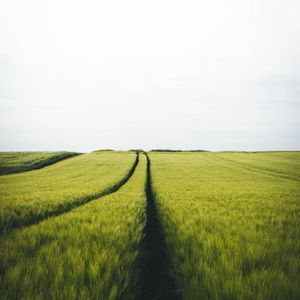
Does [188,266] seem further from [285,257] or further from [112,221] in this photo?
[112,221]

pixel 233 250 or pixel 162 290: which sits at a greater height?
pixel 233 250

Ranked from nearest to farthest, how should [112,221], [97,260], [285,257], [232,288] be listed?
[232,288] → [97,260] → [285,257] → [112,221]

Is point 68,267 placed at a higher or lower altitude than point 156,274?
higher

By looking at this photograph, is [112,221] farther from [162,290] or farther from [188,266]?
[188,266]

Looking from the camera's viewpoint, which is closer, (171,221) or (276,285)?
(276,285)

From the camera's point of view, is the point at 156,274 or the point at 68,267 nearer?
the point at 68,267

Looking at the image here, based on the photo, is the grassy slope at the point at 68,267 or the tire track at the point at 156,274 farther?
the tire track at the point at 156,274

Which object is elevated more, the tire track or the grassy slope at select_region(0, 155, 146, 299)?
the grassy slope at select_region(0, 155, 146, 299)

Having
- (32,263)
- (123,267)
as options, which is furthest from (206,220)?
(32,263)

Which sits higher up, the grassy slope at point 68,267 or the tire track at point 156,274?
the grassy slope at point 68,267

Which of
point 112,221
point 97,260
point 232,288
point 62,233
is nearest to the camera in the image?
point 232,288

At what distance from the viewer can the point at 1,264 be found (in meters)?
2.58

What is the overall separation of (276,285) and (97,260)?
227cm

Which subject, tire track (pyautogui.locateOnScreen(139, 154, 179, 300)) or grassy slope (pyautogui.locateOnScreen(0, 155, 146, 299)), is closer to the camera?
Answer: grassy slope (pyautogui.locateOnScreen(0, 155, 146, 299))
